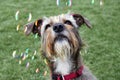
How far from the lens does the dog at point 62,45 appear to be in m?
4.91

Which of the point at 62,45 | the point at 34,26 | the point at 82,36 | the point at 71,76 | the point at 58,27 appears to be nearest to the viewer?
the point at 58,27

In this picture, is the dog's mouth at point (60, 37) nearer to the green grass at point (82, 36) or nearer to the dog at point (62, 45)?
the dog at point (62, 45)

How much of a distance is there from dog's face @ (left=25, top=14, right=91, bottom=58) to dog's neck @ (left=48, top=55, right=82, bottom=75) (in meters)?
0.16

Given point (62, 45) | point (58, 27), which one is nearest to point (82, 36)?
point (62, 45)

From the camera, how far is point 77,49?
16.6 ft

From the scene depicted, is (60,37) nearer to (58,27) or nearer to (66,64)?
(58,27)

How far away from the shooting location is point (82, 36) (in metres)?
7.97

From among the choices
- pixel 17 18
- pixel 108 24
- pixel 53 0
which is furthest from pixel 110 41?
pixel 53 0

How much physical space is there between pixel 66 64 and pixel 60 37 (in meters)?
0.51

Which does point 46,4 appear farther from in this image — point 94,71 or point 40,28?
point 40,28

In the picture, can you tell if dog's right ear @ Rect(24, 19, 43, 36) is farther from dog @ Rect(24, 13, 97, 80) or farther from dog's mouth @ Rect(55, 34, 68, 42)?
dog's mouth @ Rect(55, 34, 68, 42)

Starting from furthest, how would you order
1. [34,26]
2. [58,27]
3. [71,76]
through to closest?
[34,26] < [71,76] < [58,27]

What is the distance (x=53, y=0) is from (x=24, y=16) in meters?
1.42

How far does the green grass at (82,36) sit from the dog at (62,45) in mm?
450
